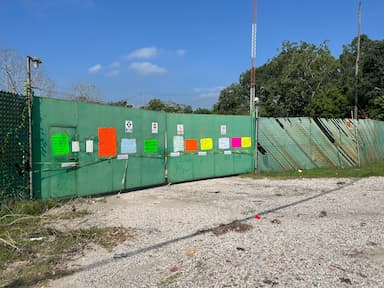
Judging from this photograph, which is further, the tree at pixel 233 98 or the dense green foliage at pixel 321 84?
the tree at pixel 233 98

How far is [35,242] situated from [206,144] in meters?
7.14

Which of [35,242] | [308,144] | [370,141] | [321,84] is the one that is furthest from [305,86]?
[35,242]

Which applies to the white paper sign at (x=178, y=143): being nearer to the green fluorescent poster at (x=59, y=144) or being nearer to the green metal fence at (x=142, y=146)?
the green metal fence at (x=142, y=146)

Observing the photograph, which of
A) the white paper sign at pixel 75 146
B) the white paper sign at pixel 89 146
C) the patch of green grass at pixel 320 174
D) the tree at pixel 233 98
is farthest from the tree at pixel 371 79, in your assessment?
the white paper sign at pixel 75 146

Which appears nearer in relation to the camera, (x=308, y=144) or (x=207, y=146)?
(x=207, y=146)

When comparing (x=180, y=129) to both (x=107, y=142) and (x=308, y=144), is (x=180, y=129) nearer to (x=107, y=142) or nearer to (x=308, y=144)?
(x=107, y=142)

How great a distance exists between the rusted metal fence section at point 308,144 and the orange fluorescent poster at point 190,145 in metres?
3.02

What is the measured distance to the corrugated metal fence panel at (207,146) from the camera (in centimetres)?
1009

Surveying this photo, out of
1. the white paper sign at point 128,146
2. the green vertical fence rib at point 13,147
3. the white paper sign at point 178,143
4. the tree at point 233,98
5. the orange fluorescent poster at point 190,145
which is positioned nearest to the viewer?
the green vertical fence rib at point 13,147

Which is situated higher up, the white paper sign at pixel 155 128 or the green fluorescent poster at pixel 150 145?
the white paper sign at pixel 155 128

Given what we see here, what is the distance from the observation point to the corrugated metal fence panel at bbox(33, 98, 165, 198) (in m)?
Result: 6.96

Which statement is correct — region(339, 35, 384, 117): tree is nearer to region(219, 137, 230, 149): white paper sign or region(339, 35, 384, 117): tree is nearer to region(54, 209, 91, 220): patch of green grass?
region(219, 137, 230, 149): white paper sign

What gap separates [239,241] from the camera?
4625mm

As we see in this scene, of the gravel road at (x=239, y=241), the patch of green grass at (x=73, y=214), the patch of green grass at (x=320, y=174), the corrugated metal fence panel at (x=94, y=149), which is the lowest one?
the gravel road at (x=239, y=241)
